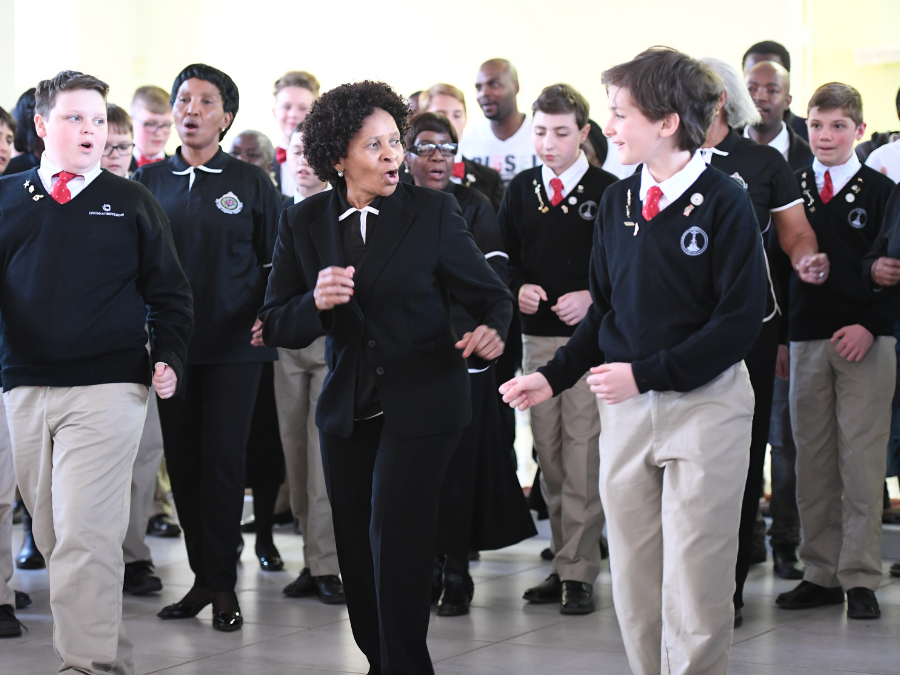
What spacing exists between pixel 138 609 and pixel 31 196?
5.73ft

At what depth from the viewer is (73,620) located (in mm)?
2994

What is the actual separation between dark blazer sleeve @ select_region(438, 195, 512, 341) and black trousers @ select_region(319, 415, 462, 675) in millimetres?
346

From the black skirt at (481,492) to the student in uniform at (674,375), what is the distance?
4.48 ft

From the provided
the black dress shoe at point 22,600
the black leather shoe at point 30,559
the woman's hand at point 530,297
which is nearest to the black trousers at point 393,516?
the woman's hand at point 530,297

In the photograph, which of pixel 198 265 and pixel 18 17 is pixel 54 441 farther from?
pixel 18 17

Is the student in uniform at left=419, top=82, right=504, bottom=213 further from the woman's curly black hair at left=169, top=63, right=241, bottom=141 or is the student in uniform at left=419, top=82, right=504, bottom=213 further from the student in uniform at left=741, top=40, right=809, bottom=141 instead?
the student in uniform at left=741, top=40, right=809, bottom=141

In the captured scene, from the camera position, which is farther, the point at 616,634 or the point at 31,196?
the point at 616,634

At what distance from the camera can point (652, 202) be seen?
269cm

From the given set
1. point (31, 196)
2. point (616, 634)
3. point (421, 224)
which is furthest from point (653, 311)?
point (31, 196)

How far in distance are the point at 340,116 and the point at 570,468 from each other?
5.86ft

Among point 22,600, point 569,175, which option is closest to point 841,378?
point 569,175

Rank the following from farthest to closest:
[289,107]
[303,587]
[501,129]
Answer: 1. [501,129]
2. [289,107]
3. [303,587]

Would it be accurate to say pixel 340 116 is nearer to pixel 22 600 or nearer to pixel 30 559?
pixel 22 600

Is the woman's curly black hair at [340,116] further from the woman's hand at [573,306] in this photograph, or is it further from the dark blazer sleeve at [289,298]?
the woman's hand at [573,306]
